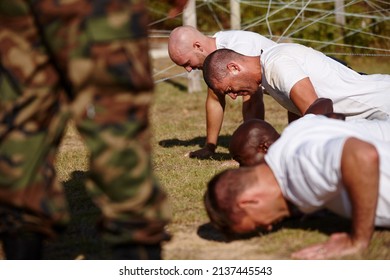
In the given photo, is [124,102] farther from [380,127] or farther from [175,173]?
[175,173]

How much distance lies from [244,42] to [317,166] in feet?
8.71

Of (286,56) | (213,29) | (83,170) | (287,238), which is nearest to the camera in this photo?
(287,238)

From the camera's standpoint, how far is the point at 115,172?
231 centimetres

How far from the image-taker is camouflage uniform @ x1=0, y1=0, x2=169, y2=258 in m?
2.29

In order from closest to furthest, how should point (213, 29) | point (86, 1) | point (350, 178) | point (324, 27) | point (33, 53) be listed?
point (86, 1)
point (33, 53)
point (350, 178)
point (324, 27)
point (213, 29)

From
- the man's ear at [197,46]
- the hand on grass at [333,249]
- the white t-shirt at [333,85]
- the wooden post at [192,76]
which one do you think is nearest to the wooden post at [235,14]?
the wooden post at [192,76]

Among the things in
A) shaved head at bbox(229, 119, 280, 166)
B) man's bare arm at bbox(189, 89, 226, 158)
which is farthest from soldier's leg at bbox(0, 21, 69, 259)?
man's bare arm at bbox(189, 89, 226, 158)

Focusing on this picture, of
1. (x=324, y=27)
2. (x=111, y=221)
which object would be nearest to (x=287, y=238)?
(x=111, y=221)

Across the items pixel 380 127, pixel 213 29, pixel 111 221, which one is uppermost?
pixel 213 29

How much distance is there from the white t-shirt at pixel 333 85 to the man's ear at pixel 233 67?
168mm

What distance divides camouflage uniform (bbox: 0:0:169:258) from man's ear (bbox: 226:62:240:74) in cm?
225

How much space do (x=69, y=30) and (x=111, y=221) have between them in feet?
1.91

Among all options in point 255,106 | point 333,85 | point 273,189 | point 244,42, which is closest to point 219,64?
point 333,85

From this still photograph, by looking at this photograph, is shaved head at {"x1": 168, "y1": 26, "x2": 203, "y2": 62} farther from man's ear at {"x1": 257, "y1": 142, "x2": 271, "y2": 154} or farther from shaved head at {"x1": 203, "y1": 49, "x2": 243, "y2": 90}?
man's ear at {"x1": 257, "y1": 142, "x2": 271, "y2": 154}
